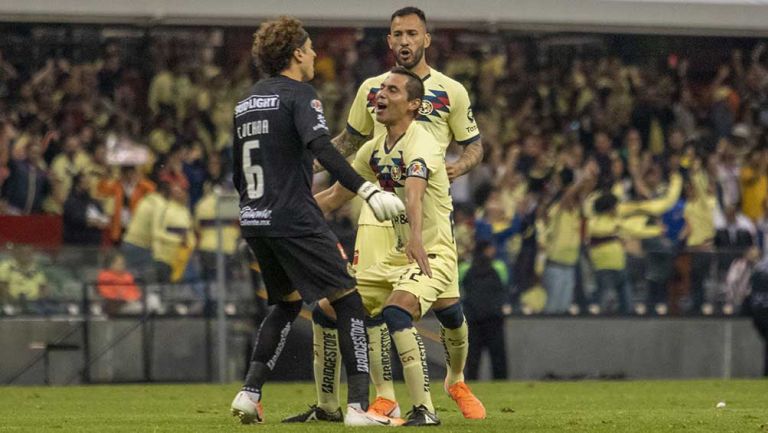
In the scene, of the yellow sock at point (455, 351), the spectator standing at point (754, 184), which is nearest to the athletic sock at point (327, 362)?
the yellow sock at point (455, 351)

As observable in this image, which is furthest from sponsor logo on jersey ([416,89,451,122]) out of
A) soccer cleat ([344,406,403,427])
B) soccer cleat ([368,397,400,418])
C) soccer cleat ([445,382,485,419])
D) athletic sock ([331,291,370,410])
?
soccer cleat ([344,406,403,427])

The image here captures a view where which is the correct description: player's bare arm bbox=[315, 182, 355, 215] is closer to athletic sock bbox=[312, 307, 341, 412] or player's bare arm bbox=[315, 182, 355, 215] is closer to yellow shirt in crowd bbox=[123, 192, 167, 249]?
athletic sock bbox=[312, 307, 341, 412]

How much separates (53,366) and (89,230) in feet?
7.07

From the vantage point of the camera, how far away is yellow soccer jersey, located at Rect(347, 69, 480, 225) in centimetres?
1098

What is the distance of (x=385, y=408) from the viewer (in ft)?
32.8

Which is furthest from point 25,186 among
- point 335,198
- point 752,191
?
point 335,198

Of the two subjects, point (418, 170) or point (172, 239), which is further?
point (172, 239)

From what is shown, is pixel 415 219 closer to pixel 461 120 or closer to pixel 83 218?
pixel 461 120

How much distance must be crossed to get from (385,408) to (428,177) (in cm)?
138

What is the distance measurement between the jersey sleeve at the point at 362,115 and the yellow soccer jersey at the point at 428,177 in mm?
469

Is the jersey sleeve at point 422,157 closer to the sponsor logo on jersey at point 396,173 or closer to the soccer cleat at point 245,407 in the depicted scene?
the sponsor logo on jersey at point 396,173

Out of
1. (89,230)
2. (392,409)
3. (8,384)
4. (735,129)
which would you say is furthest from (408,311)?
(735,129)

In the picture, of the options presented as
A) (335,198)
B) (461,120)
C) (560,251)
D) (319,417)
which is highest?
(461,120)

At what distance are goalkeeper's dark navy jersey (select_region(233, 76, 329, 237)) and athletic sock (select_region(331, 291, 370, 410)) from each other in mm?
464
